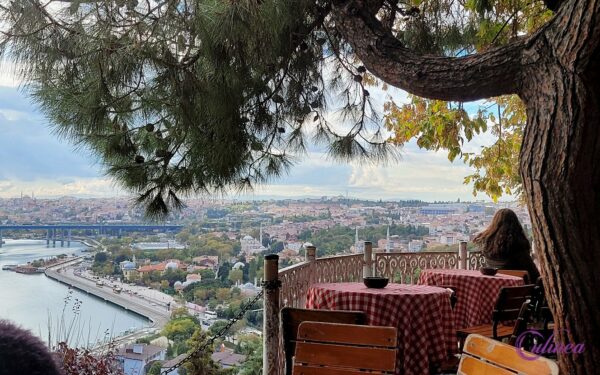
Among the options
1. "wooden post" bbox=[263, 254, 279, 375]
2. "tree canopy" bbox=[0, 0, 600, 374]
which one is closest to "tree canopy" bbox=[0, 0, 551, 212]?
"tree canopy" bbox=[0, 0, 600, 374]

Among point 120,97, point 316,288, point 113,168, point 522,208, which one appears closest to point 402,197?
point 522,208

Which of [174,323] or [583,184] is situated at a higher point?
[583,184]

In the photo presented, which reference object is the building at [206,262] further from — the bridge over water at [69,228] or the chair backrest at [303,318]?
the chair backrest at [303,318]

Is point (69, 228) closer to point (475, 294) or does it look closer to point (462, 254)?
point (475, 294)

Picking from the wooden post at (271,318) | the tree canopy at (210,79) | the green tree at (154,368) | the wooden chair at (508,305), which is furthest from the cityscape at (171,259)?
the wooden chair at (508,305)

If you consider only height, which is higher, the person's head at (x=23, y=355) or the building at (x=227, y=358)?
the person's head at (x=23, y=355)

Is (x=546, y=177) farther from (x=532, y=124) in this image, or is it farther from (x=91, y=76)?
(x=91, y=76)

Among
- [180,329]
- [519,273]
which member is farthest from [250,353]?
[519,273]
